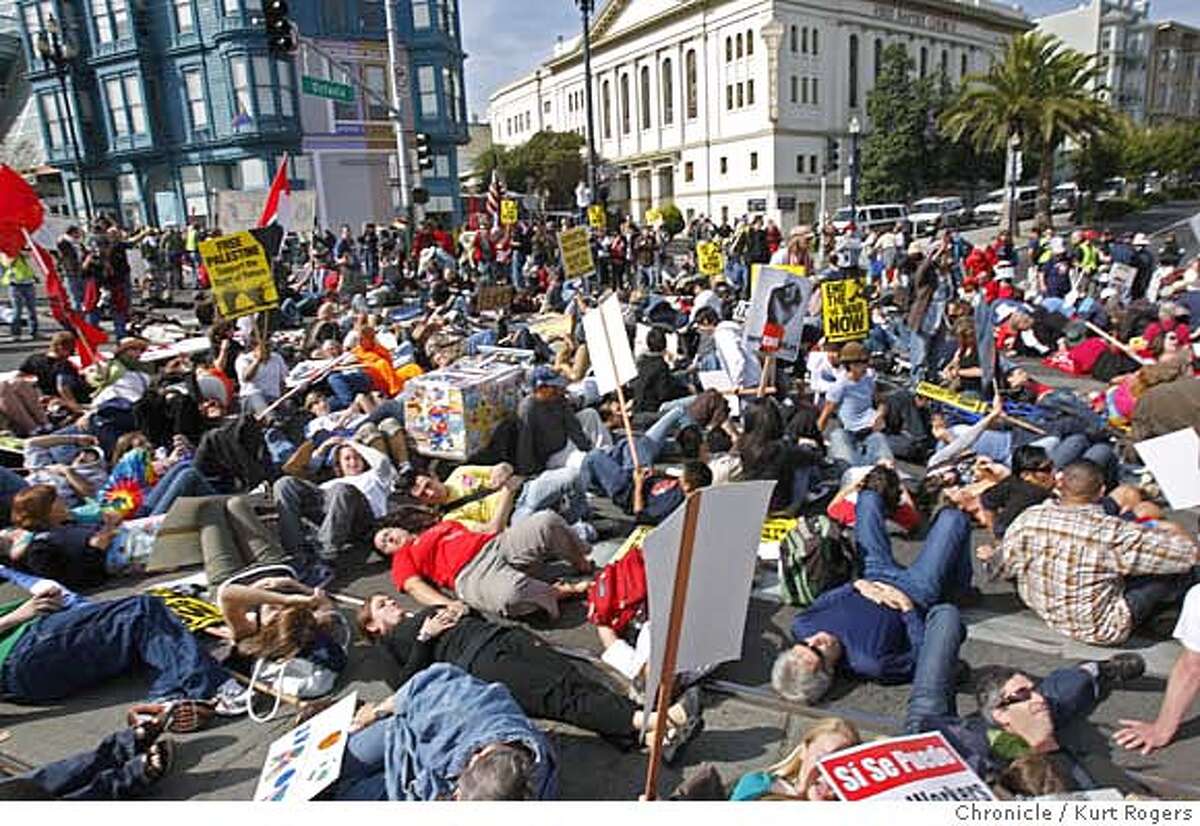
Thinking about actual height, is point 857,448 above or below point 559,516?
below

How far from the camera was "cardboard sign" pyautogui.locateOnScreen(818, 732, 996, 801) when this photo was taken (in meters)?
2.90

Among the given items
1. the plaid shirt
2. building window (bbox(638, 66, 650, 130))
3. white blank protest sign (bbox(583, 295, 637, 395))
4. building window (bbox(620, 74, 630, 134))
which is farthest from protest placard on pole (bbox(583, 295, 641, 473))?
building window (bbox(620, 74, 630, 134))

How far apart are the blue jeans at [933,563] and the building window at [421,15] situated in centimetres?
3784

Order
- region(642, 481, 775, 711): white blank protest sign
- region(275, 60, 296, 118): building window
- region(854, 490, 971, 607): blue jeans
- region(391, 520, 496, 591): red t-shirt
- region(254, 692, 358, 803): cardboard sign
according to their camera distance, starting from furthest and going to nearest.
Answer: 1. region(275, 60, 296, 118): building window
2. region(391, 520, 496, 591): red t-shirt
3. region(854, 490, 971, 607): blue jeans
4. region(254, 692, 358, 803): cardboard sign
5. region(642, 481, 775, 711): white blank protest sign

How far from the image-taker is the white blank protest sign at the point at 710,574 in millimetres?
2801

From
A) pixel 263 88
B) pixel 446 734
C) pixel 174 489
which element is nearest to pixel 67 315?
pixel 174 489

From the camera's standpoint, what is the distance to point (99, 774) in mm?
3666

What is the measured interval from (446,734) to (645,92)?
6842 centimetres

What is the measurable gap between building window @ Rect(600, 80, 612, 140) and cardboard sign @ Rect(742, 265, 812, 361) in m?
66.8

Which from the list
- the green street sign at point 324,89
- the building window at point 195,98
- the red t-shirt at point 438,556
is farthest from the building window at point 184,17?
the red t-shirt at point 438,556

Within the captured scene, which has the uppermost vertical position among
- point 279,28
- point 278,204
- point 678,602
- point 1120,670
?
point 279,28

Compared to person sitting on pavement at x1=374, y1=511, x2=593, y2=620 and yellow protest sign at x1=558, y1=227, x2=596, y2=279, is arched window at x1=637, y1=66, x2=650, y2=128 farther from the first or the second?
person sitting on pavement at x1=374, y1=511, x2=593, y2=620

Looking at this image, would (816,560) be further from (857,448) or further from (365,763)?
(365,763)

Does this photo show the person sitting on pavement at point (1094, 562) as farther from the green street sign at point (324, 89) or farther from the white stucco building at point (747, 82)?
the white stucco building at point (747, 82)
